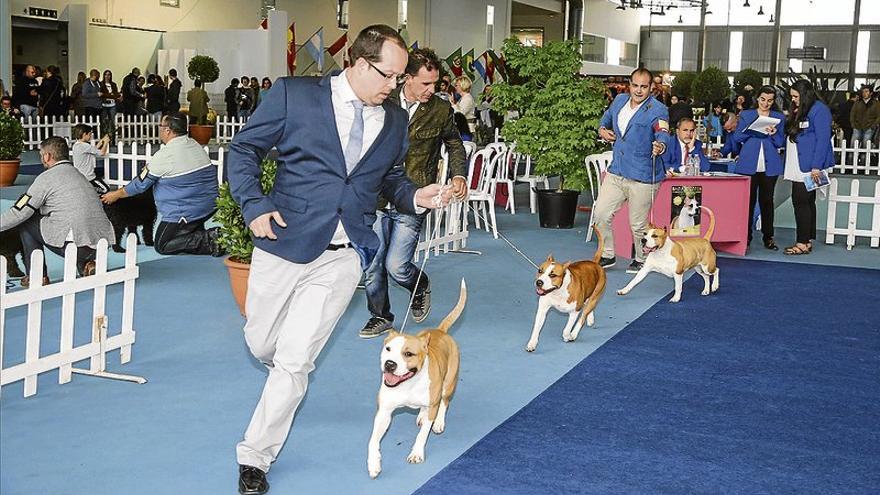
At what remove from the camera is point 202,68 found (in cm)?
2500

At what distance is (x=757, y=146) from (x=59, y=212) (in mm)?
6290

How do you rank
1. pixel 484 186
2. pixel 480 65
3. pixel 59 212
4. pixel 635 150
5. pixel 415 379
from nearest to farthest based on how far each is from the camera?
pixel 415 379, pixel 59 212, pixel 635 150, pixel 484 186, pixel 480 65

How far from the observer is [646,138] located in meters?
8.22

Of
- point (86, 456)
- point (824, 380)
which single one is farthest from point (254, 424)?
point (824, 380)

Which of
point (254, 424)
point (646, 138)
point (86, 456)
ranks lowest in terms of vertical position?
point (86, 456)

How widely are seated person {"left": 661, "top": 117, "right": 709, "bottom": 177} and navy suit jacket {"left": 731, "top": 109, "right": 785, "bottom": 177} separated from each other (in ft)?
1.38

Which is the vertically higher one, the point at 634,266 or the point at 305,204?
the point at 305,204

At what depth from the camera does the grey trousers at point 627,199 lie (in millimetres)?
8414

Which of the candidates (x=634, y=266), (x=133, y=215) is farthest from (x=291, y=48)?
(x=634, y=266)

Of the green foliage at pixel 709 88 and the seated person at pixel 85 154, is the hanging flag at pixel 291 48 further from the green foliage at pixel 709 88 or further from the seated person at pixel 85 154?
the seated person at pixel 85 154

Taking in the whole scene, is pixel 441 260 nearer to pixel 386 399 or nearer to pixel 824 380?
pixel 824 380

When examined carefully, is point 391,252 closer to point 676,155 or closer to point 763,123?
point 676,155

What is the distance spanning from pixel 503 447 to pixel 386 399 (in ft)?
2.29

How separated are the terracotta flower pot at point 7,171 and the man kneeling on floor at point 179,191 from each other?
5612 mm
